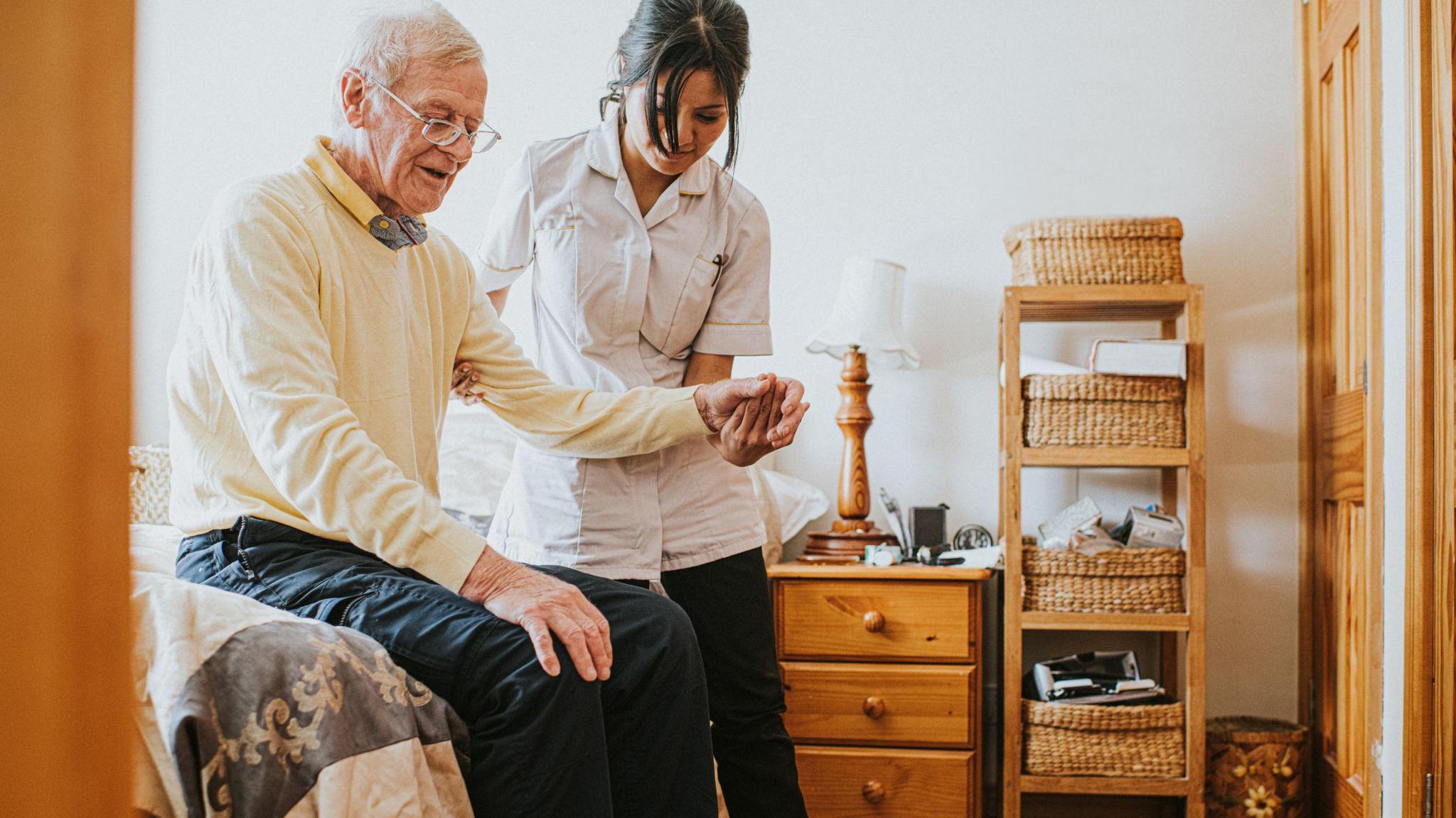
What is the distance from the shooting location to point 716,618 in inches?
60.4

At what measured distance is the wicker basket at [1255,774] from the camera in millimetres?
2395

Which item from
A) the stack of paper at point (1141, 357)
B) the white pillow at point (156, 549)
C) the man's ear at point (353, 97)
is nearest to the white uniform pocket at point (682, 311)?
the man's ear at point (353, 97)

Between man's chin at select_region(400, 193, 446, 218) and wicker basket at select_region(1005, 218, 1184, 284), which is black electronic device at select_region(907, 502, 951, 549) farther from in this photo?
man's chin at select_region(400, 193, 446, 218)

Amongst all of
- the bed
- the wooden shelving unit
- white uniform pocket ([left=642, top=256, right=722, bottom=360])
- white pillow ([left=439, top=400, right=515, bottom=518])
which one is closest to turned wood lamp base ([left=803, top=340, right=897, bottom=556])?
the wooden shelving unit

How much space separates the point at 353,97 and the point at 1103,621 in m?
1.76

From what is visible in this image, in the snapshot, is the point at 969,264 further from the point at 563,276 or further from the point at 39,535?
the point at 39,535

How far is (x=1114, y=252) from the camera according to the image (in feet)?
7.89

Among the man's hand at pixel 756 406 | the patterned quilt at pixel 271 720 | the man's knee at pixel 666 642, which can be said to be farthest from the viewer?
the man's hand at pixel 756 406

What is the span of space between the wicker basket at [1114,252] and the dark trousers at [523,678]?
1.52 meters

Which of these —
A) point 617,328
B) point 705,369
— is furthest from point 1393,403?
point 617,328

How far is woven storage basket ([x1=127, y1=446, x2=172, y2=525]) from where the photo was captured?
2412 mm

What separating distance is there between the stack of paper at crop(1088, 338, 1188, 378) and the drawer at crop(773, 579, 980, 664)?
53cm

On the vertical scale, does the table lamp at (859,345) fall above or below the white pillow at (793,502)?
above

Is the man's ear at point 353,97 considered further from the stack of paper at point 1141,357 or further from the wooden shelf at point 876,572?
the stack of paper at point 1141,357
